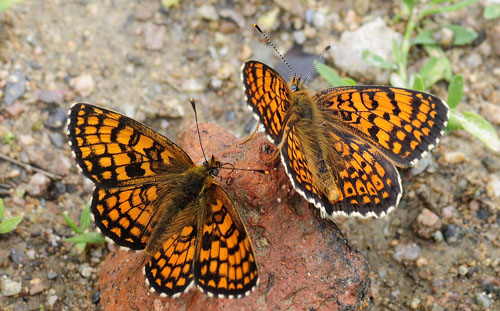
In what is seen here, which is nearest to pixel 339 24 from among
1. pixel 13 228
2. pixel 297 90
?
pixel 297 90

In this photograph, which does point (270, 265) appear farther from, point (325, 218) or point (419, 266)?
point (419, 266)

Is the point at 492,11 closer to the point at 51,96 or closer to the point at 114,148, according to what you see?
the point at 114,148

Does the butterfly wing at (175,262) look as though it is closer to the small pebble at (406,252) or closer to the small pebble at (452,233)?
the small pebble at (406,252)

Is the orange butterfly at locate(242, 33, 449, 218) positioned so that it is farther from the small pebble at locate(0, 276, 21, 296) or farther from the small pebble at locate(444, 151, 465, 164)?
the small pebble at locate(0, 276, 21, 296)

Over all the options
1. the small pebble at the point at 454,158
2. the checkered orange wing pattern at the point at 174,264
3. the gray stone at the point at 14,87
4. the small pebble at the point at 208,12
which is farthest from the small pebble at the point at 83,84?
the small pebble at the point at 454,158

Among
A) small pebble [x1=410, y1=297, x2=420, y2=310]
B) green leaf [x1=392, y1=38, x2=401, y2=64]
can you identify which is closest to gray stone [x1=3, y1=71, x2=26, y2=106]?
green leaf [x1=392, y1=38, x2=401, y2=64]

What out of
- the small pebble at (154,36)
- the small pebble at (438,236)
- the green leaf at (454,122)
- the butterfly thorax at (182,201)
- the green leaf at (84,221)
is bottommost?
the small pebble at (438,236)

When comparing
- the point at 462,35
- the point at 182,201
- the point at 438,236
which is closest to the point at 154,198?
the point at 182,201
